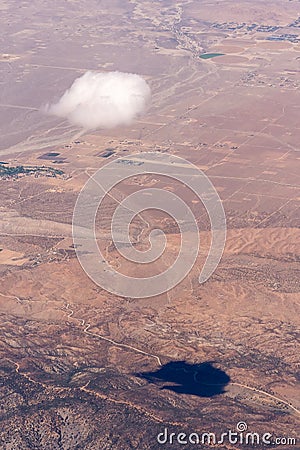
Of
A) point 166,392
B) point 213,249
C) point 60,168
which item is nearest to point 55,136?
point 60,168

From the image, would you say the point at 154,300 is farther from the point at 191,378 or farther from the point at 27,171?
the point at 27,171

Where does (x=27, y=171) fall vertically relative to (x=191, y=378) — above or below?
below

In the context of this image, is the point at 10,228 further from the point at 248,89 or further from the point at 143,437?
the point at 248,89

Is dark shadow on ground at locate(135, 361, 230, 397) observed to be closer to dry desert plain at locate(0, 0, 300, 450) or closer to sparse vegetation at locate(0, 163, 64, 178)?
dry desert plain at locate(0, 0, 300, 450)

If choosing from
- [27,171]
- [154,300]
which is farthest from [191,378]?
[27,171]

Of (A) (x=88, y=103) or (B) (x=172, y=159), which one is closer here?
(B) (x=172, y=159)

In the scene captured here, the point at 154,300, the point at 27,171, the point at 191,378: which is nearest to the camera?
the point at 191,378
